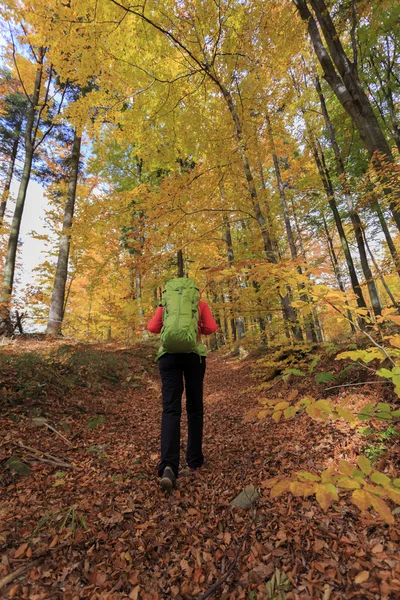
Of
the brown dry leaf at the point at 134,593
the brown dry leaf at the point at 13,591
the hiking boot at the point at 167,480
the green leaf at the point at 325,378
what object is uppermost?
the green leaf at the point at 325,378

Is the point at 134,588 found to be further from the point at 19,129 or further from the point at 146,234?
the point at 19,129

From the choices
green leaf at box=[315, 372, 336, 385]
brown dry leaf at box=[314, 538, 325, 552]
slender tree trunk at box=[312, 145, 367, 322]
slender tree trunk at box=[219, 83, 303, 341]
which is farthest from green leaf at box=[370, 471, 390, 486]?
slender tree trunk at box=[312, 145, 367, 322]

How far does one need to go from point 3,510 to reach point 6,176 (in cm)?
1938

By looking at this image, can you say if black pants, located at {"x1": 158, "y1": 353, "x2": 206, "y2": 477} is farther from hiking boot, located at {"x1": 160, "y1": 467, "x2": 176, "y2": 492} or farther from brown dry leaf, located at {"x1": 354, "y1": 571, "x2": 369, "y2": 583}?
brown dry leaf, located at {"x1": 354, "y1": 571, "x2": 369, "y2": 583}

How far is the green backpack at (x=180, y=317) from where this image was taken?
9.68 ft

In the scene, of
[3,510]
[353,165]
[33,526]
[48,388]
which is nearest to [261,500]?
[33,526]

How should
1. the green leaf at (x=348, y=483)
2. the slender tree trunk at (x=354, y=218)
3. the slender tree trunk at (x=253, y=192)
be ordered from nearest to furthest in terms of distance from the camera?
the green leaf at (x=348, y=483) < the slender tree trunk at (x=253, y=192) < the slender tree trunk at (x=354, y=218)

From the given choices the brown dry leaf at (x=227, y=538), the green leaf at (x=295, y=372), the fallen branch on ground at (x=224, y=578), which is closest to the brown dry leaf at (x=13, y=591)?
the fallen branch on ground at (x=224, y=578)

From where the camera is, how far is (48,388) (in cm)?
496

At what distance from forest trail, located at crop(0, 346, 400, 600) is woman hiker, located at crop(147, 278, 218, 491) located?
277 millimetres

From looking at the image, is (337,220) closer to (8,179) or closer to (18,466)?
(18,466)

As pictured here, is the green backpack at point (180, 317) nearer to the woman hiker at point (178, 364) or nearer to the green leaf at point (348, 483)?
the woman hiker at point (178, 364)

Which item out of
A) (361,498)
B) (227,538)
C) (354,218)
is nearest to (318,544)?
(227,538)

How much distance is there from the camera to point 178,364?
3180mm
